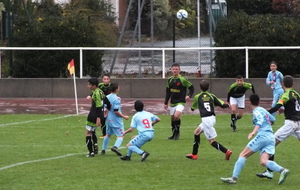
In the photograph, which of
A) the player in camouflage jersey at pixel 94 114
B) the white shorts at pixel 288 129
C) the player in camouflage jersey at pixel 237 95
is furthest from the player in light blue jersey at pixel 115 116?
the player in camouflage jersey at pixel 237 95

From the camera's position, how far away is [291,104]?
47.2 ft

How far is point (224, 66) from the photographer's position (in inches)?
1224

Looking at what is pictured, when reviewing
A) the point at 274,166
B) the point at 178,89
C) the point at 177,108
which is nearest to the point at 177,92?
the point at 178,89

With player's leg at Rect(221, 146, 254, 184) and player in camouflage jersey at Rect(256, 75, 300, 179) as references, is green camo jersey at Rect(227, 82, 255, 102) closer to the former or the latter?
player in camouflage jersey at Rect(256, 75, 300, 179)

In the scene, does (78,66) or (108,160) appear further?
(78,66)

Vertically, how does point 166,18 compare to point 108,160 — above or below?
above

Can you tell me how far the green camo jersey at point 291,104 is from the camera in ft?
47.0

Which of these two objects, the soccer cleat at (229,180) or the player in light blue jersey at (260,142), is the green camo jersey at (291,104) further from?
the soccer cleat at (229,180)

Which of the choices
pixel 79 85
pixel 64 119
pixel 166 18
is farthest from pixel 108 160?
pixel 166 18

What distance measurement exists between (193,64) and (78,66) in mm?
4533

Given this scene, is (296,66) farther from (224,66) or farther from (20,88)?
(20,88)

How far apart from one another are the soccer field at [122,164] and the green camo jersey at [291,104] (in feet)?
2.98

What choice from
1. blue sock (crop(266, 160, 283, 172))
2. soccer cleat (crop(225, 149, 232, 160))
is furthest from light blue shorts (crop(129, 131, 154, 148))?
blue sock (crop(266, 160, 283, 172))

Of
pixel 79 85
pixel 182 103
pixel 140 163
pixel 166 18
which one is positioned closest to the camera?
pixel 140 163
